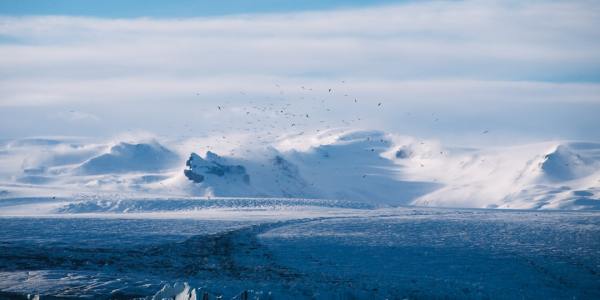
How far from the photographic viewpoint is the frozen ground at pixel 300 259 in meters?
26.8

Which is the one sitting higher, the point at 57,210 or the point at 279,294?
the point at 57,210

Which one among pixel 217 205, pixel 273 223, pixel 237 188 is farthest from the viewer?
pixel 237 188

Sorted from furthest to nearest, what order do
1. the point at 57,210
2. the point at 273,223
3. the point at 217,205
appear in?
1. the point at 57,210
2. the point at 217,205
3. the point at 273,223

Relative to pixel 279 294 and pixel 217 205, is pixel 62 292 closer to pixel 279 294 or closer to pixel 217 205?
pixel 279 294

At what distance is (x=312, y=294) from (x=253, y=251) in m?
7.99

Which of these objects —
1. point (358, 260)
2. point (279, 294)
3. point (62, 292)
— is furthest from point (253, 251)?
point (62, 292)

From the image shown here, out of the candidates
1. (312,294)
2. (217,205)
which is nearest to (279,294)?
(312,294)

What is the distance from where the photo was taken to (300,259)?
32000 mm

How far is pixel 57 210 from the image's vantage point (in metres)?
81.4

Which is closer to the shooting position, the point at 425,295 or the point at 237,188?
the point at 425,295

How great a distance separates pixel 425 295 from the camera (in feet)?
87.9

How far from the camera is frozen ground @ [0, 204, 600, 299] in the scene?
2680 cm

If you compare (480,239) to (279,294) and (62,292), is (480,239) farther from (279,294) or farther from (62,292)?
(62,292)

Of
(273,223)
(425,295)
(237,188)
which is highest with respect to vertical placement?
(237,188)
